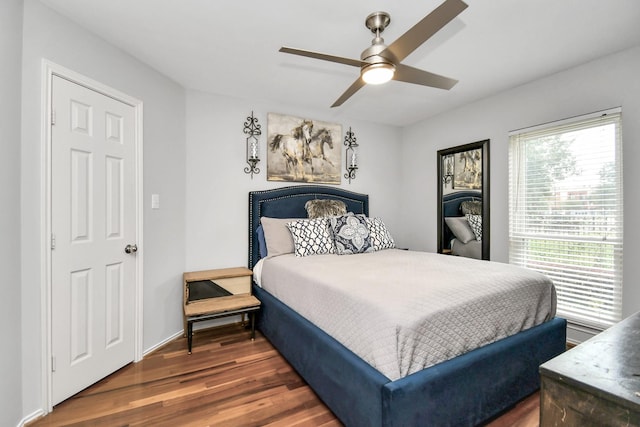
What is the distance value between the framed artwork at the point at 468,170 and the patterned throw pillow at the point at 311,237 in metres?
1.79

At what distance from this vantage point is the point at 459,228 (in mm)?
3564

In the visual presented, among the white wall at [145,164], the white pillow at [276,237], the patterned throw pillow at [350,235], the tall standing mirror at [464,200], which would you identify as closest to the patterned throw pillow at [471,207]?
the tall standing mirror at [464,200]

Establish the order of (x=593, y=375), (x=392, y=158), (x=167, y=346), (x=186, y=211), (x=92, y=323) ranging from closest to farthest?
(x=593, y=375) → (x=92, y=323) → (x=167, y=346) → (x=186, y=211) → (x=392, y=158)

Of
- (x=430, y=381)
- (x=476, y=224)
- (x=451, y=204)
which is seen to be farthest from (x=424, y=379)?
(x=451, y=204)

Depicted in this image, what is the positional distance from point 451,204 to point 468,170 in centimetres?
47

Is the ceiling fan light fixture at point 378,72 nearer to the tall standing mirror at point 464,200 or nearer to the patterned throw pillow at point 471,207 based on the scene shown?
the tall standing mirror at point 464,200

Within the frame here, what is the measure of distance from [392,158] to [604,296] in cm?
281

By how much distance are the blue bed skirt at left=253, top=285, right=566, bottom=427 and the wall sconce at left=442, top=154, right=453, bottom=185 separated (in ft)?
6.84

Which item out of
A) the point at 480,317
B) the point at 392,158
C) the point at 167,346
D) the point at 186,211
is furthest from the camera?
the point at 392,158

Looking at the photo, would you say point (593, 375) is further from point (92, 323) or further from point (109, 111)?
point (109, 111)

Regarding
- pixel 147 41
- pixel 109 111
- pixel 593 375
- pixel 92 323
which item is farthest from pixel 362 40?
pixel 92 323

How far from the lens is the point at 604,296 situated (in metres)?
2.38

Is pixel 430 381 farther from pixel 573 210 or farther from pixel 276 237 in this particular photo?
pixel 573 210

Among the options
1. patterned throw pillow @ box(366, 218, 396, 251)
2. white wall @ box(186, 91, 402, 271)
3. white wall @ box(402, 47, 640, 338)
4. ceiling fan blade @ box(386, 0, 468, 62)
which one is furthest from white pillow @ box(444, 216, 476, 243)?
ceiling fan blade @ box(386, 0, 468, 62)
